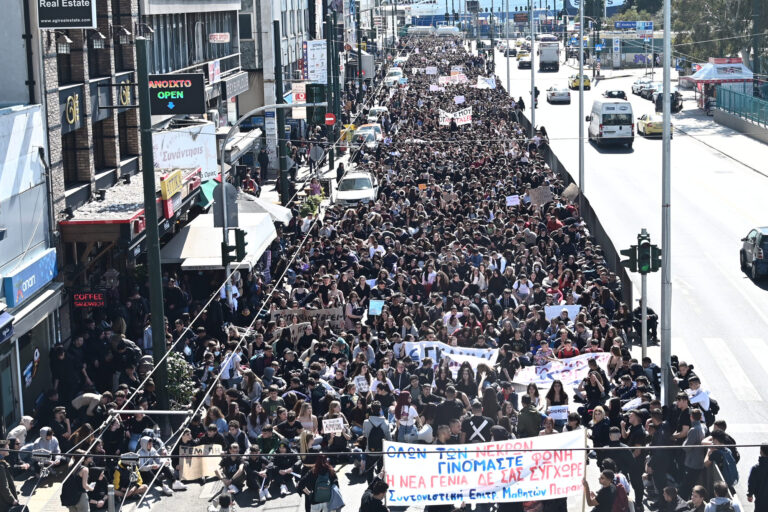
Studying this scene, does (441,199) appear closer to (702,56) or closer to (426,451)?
(426,451)

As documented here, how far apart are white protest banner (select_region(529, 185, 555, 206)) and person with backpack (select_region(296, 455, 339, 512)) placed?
2226cm

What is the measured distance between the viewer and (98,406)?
63.1ft

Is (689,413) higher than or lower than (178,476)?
higher

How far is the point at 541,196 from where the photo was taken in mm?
37438

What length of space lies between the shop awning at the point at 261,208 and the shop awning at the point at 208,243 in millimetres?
1645

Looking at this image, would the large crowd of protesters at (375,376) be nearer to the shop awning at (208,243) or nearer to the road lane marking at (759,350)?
the shop awning at (208,243)

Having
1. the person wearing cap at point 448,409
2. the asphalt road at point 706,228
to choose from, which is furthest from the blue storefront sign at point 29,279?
the asphalt road at point 706,228

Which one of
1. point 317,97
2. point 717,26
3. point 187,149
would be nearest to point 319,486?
point 187,149

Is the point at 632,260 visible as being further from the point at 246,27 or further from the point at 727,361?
the point at 246,27

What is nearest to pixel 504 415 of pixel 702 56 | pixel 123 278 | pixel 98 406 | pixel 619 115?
pixel 98 406

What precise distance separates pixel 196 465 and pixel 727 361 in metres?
11.5

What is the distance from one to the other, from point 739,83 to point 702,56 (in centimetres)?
1649

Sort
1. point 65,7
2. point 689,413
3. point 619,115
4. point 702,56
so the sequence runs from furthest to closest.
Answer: point 702,56
point 619,115
point 65,7
point 689,413

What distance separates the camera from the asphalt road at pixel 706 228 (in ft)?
75.5
